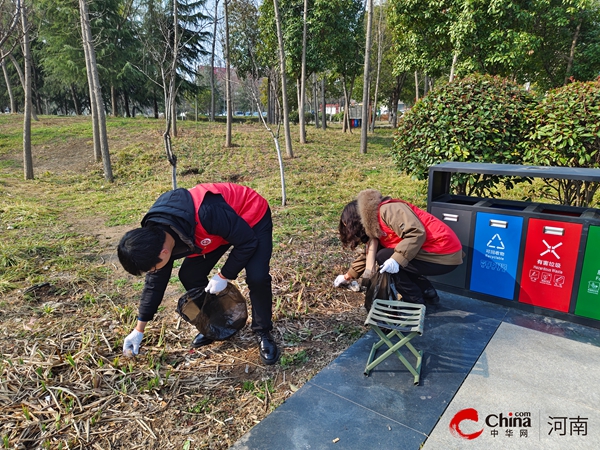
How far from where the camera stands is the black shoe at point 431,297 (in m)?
3.66

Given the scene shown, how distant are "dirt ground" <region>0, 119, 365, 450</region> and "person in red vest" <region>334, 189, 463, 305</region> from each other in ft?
2.04

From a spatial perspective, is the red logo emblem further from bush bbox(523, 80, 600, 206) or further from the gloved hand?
bush bbox(523, 80, 600, 206)

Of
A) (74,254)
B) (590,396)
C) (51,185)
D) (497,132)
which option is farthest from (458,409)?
(51,185)

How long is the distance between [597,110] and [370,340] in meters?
3.15

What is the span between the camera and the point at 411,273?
10.7 ft

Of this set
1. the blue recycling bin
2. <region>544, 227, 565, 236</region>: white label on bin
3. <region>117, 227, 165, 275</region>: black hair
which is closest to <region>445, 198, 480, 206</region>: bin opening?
the blue recycling bin

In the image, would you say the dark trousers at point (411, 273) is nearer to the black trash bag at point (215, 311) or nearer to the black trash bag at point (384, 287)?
the black trash bag at point (384, 287)

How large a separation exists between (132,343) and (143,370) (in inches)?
8.0

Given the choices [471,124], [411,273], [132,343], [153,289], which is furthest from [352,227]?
[471,124]

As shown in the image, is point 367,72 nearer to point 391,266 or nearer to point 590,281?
point 590,281

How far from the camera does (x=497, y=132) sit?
4379 mm

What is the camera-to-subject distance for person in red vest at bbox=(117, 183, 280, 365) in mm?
2193

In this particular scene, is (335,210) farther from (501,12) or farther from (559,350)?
(501,12)

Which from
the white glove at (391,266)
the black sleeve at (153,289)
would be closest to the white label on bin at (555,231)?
the white glove at (391,266)
